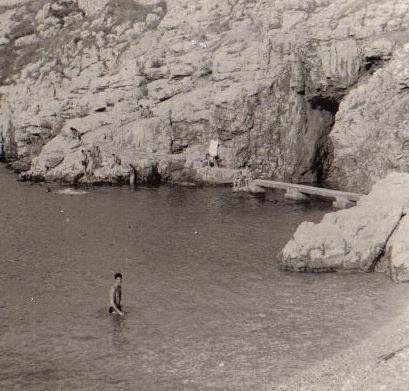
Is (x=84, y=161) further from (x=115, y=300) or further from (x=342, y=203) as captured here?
(x=115, y=300)

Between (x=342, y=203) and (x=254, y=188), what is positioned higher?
(x=342, y=203)

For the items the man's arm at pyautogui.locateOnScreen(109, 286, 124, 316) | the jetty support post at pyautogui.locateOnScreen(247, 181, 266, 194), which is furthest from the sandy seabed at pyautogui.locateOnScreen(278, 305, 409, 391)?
the jetty support post at pyautogui.locateOnScreen(247, 181, 266, 194)

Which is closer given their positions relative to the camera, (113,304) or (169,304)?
(113,304)

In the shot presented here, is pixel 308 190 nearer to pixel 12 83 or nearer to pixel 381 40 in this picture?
pixel 381 40

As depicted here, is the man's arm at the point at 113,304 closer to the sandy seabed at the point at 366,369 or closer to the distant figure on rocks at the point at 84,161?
the sandy seabed at the point at 366,369

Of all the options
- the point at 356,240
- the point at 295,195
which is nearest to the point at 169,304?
the point at 356,240

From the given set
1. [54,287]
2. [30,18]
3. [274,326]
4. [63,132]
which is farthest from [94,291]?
[30,18]
